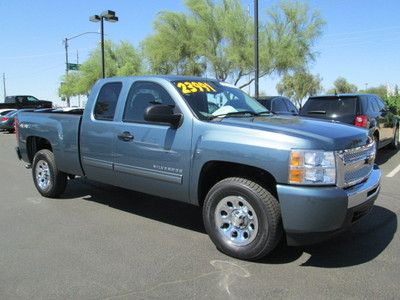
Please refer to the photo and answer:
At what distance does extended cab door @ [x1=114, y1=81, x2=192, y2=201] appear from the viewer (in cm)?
521

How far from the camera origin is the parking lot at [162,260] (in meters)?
4.03

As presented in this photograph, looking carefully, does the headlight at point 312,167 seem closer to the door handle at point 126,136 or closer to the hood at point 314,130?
the hood at point 314,130

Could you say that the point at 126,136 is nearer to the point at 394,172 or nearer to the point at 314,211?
the point at 314,211

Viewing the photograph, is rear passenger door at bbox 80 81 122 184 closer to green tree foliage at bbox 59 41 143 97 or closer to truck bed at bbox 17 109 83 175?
truck bed at bbox 17 109 83 175

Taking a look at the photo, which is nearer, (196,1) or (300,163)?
(300,163)

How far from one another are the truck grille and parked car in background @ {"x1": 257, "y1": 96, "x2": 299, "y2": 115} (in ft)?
27.0

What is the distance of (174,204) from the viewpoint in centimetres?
716

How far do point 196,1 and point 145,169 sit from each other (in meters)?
29.5

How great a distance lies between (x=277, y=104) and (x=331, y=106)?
3551 mm

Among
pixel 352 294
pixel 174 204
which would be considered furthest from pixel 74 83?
pixel 352 294

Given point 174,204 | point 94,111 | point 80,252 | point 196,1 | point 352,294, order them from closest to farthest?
point 352,294
point 80,252
point 94,111
point 174,204
point 196,1

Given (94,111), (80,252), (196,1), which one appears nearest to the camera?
(80,252)

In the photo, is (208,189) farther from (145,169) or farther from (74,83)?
(74,83)

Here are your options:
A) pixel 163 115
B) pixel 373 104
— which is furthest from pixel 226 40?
pixel 163 115
